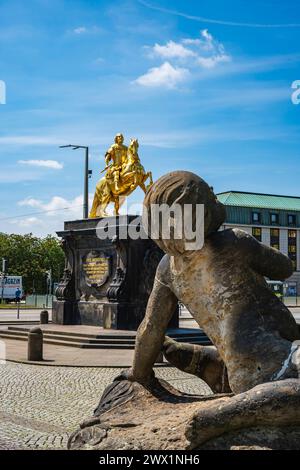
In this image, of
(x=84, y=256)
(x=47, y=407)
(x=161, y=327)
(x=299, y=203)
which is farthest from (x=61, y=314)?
(x=299, y=203)

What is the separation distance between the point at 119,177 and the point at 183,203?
18.0 metres

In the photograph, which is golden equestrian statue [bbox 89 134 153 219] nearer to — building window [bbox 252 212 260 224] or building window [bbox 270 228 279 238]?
building window [bbox 252 212 260 224]

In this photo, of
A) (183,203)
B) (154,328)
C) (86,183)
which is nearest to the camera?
(183,203)

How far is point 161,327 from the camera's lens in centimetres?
418

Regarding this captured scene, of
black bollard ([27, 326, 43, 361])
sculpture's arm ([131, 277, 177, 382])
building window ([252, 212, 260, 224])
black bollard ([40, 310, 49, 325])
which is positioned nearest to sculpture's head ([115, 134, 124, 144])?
black bollard ([40, 310, 49, 325])

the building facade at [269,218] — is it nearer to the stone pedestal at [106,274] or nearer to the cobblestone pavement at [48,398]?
the stone pedestal at [106,274]

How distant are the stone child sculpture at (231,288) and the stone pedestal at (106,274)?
15.0 meters

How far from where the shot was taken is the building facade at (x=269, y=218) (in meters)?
81.4

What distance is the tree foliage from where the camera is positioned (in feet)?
238

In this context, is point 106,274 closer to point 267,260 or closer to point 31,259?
point 267,260

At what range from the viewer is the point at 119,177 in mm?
21609

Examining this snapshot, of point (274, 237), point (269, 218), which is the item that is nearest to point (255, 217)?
point (269, 218)
